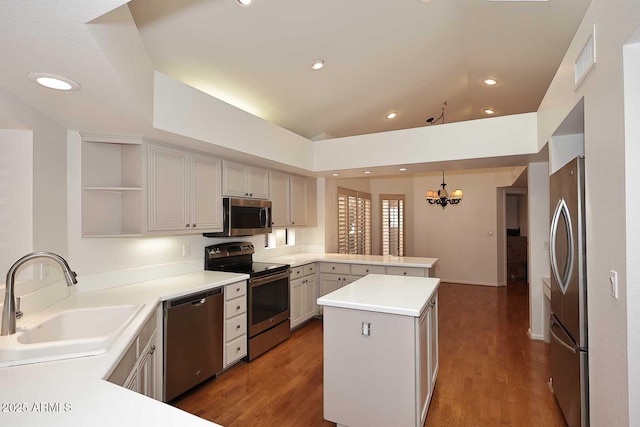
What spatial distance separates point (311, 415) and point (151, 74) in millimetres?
2679

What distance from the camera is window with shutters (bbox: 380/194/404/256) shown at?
7578 millimetres

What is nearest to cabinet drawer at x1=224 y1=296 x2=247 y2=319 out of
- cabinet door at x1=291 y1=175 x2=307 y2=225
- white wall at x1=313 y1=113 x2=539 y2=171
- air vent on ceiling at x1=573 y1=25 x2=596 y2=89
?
Answer: cabinet door at x1=291 y1=175 x2=307 y2=225

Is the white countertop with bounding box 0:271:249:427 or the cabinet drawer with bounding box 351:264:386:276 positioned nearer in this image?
the white countertop with bounding box 0:271:249:427

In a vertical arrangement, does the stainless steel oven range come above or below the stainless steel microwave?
below

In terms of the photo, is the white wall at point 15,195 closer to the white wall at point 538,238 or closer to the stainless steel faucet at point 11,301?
the stainless steel faucet at point 11,301

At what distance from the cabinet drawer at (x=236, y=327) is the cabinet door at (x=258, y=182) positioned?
4.59 ft

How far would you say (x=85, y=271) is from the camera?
2551 millimetres

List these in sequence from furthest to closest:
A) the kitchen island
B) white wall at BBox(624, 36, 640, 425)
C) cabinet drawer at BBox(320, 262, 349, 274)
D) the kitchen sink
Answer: cabinet drawer at BBox(320, 262, 349, 274), the kitchen island, the kitchen sink, white wall at BBox(624, 36, 640, 425)

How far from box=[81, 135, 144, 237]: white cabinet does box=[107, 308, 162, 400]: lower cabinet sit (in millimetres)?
858

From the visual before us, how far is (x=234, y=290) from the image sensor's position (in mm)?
3107

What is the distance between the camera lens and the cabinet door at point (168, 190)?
2691mm

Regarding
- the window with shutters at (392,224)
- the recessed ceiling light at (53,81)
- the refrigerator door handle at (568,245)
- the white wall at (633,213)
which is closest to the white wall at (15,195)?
the recessed ceiling light at (53,81)

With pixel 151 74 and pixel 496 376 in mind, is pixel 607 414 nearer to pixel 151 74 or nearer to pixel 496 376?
pixel 496 376

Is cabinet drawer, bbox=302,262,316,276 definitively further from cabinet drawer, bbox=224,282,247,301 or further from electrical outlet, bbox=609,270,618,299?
electrical outlet, bbox=609,270,618,299
